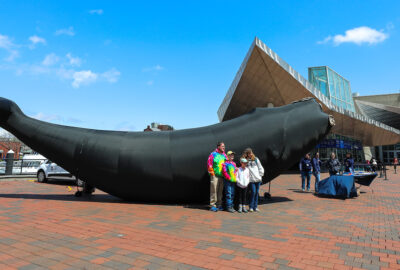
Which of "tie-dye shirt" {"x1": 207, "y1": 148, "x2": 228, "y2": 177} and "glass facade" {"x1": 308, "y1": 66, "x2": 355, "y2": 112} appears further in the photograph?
"glass facade" {"x1": 308, "y1": 66, "x2": 355, "y2": 112}

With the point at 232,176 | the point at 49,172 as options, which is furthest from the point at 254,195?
the point at 49,172

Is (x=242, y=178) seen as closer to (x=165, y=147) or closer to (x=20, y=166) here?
(x=165, y=147)

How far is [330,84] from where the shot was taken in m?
52.1

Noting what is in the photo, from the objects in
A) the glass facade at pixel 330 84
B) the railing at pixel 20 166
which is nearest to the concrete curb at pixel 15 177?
the railing at pixel 20 166

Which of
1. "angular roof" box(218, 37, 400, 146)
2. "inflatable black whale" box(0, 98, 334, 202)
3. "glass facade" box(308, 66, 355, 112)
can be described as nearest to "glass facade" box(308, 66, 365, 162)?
"glass facade" box(308, 66, 355, 112)

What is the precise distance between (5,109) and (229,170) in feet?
21.1

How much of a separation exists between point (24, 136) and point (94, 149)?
7.04 feet

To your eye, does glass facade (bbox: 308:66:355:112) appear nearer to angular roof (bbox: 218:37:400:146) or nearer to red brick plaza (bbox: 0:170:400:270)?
angular roof (bbox: 218:37:400:146)

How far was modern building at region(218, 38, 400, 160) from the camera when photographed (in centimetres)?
2298

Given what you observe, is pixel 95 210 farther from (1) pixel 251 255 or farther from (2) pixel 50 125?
(1) pixel 251 255

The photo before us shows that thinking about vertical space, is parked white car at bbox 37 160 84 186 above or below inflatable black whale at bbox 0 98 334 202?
below

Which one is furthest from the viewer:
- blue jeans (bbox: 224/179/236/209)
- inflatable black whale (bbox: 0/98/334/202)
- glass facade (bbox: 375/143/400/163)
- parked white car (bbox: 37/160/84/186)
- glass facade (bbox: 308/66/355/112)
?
glass facade (bbox: 375/143/400/163)

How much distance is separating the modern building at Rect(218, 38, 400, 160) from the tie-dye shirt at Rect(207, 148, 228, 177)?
16778 mm

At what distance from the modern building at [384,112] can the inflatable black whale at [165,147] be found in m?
58.3
